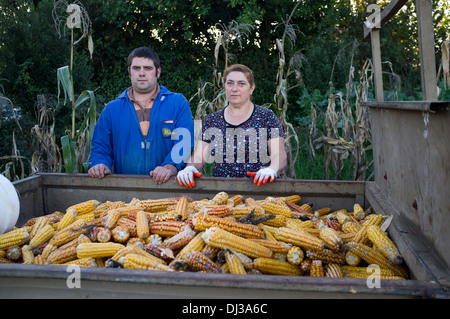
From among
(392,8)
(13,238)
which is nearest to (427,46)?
(392,8)

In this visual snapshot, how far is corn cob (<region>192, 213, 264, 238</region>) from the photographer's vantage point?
8.64 ft

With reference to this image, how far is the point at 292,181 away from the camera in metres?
3.72

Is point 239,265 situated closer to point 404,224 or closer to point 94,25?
point 404,224

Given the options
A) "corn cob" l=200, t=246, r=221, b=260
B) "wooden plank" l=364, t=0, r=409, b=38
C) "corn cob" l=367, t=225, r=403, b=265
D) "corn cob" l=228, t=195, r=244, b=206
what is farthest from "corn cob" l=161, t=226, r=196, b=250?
"wooden plank" l=364, t=0, r=409, b=38

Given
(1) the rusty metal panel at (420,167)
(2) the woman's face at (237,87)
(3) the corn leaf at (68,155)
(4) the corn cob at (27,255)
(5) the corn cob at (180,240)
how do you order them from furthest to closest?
(3) the corn leaf at (68,155)
(2) the woman's face at (237,87)
(4) the corn cob at (27,255)
(5) the corn cob at (180,240)
(1) the rusty metal panel at (420,167)

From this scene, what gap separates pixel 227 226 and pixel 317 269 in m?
0.61

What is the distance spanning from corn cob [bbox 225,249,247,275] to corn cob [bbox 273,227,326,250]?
44cm

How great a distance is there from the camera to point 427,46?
2326 mm

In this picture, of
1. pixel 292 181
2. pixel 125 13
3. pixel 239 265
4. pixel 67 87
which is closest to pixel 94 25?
pixel 125 13

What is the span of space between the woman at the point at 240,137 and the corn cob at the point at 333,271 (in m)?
1.51

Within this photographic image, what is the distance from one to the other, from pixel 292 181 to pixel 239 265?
157cm

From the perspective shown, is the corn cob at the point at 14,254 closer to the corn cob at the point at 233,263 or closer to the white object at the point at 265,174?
the corn cob at the point at 233,263

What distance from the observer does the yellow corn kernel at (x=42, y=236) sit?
9.46 feet

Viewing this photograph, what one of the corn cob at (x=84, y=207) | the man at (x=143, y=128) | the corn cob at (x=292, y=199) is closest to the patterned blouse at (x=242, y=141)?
the man at (x=143, y=128)
